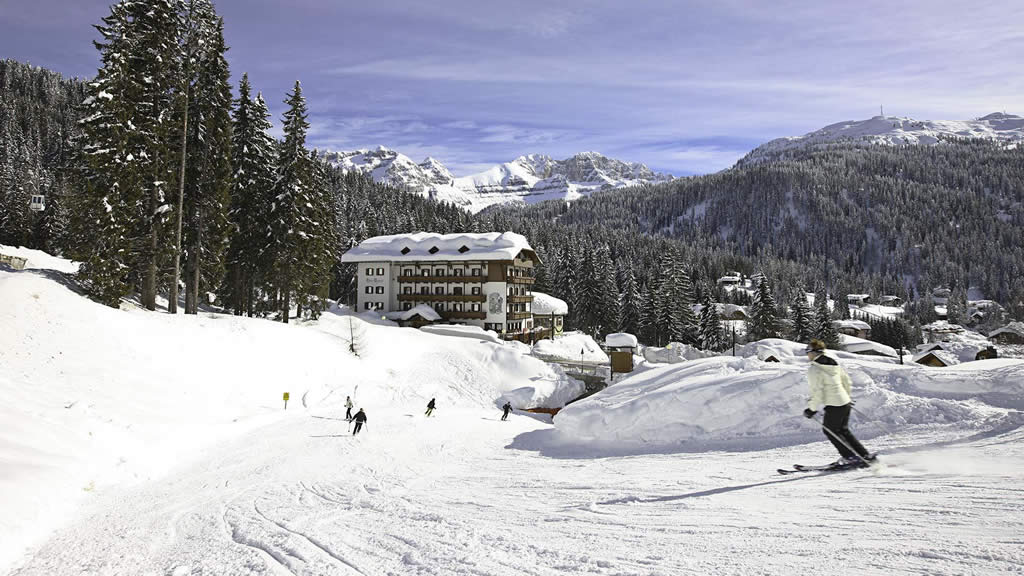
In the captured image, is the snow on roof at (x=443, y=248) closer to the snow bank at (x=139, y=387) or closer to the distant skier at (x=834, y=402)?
the snow bank at (x=139, y=387)

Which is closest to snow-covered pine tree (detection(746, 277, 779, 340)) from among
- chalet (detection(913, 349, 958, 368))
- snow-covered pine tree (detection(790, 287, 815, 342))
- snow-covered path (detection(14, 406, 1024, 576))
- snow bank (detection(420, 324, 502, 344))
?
snow-covered pine tree (detection(790, 287, 815, 342))

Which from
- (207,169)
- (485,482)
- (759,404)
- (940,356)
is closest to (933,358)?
(940,356)

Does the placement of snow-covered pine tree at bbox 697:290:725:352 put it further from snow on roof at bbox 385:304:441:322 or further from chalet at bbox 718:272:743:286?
chalet at bbox 718:272:743:286

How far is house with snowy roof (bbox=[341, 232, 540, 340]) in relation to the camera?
196 ft

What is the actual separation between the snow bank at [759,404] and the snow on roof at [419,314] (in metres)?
45.9

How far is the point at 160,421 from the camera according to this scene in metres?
19.9

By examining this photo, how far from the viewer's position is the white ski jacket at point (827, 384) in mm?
7781

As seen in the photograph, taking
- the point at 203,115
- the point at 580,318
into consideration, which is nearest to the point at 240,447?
the point at 203,115

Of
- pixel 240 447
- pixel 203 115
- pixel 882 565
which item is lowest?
pixel 240 447

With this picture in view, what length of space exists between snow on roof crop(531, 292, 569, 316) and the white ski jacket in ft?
201

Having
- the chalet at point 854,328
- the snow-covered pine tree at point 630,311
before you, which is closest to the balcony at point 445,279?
the snow-covered pine tree at point 630,311

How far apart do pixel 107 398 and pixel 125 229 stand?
11587mm

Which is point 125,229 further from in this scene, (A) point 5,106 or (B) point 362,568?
(A) point 5,106

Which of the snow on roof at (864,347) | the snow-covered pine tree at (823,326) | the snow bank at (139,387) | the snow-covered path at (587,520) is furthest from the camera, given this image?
the snow on roof at (864,347)
